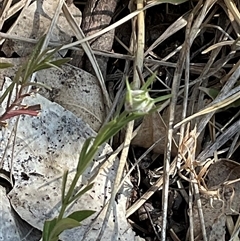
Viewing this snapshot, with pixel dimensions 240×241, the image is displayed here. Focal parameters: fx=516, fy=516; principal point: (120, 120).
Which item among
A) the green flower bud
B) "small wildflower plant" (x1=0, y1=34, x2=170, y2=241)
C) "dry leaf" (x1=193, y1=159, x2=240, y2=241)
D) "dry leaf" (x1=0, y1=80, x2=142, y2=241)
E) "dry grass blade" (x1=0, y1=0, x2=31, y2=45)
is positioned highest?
"dry grass blade" (x1=0, y1=0, x2=31, y2=45)

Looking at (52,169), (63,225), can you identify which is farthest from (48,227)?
(52,169)

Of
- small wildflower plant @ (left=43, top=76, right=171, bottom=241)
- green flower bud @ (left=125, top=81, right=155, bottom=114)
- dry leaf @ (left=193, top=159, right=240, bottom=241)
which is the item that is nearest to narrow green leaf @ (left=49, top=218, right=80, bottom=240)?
small wildflower plant @ (left=43, top=76, right=171, bottom=241)

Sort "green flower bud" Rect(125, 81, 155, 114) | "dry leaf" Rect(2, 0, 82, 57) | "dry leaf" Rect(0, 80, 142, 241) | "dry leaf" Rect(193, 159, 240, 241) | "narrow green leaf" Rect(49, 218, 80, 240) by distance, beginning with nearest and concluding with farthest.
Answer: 1. "green flower bud" Rect(125, 81, 155, 114)
2. "narrow green leaf" Rect(49, 218, 80, 240)
3. "dry leaf" Rect(0, 80, 142, 241)
4. "dry leaf" Rect(193, 159, 240, 241)
5. "dry leaf" Rect(2, 0, 82, 57)

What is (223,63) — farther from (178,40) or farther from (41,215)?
(41,215)

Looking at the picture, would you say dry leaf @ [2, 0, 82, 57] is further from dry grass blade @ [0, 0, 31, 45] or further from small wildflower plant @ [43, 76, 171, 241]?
small wildflower plant @ [43, 76, 171, 241]

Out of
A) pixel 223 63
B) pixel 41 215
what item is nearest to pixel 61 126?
pixel 41 215

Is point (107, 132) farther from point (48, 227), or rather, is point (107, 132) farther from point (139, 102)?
point (48, 227)

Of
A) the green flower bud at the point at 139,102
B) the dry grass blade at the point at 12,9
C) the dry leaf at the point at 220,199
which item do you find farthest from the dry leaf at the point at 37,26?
the green flower bud at the point at 139,102

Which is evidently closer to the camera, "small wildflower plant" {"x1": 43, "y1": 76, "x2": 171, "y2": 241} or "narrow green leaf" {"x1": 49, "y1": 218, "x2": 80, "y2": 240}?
"small wildflower plant" {"x1": 43, "y1": 76, "x2": 171, "y2": 241}
